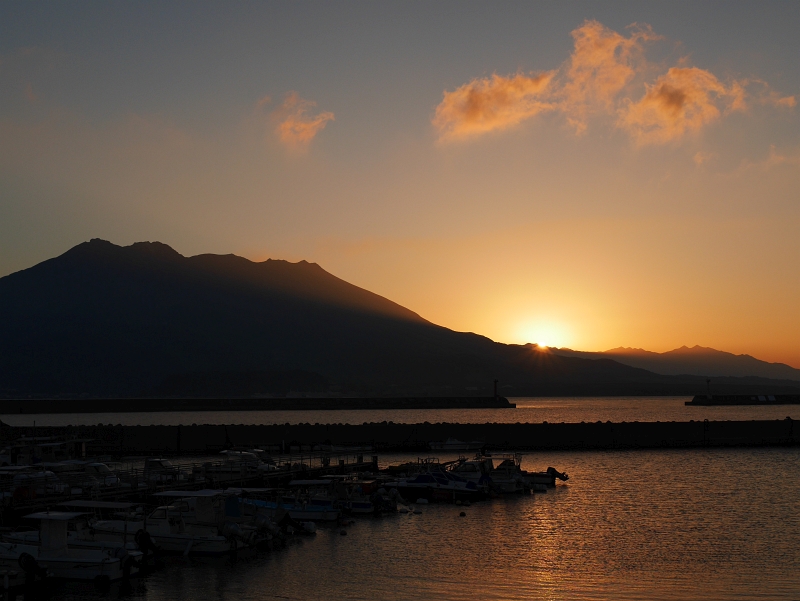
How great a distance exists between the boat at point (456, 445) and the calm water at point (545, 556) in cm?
2673

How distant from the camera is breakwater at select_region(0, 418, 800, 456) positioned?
76.9 meters

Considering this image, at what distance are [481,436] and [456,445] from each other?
5954mm

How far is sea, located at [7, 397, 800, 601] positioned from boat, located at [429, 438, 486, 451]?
25.9m

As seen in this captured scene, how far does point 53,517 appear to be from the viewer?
84.5 feet

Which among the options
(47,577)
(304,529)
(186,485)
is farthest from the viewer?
(186,485)

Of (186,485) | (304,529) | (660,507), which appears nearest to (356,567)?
(304,529)

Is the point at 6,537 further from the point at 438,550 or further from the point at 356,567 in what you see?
the point at 438,550

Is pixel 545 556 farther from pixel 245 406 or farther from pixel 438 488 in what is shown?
pixel 245 406

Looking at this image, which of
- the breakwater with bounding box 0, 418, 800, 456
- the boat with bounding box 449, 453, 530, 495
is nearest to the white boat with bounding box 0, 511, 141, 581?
the boat with bounding box 449, 453, 530, 495

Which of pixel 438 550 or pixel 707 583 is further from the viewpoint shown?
pixel 438 550

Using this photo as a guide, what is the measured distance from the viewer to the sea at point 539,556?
25.5m

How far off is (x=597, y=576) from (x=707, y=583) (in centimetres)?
334

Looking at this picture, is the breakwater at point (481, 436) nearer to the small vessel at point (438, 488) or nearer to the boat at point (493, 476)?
the boat at point (493, 476)

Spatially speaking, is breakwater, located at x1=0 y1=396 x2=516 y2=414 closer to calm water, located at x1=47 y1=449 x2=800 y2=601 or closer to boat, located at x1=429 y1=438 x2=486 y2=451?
boat, located at x1=429 y1=438 x2=486 y2=451
